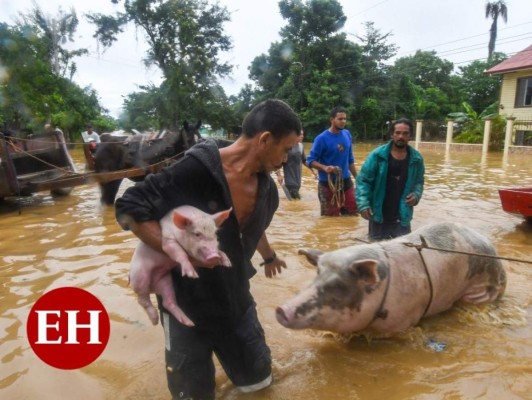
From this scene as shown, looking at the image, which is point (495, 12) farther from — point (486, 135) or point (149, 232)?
point (149, 232)

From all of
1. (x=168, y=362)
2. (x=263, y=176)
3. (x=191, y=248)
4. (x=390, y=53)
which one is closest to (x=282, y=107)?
(x=263, y=176)

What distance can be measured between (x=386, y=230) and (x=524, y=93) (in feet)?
78.4

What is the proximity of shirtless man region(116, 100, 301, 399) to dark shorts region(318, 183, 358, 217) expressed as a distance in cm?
468

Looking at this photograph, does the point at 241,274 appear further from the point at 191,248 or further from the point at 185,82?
the point at 185,82

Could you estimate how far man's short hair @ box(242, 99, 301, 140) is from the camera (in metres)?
2.22

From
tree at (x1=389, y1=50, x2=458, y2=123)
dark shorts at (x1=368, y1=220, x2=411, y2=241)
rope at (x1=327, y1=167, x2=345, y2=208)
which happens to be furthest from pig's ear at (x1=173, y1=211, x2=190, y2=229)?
tree at (x1=389, y1=50, x2=458, y2=123)

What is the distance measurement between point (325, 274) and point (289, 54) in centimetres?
3235

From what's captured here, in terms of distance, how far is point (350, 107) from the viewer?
102ft

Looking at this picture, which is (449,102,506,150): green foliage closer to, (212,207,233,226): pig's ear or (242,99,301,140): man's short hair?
(242,99,301,140): man's short hair

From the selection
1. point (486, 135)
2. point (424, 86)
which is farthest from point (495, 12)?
point (486, 135)

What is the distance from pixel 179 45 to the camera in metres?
33.0

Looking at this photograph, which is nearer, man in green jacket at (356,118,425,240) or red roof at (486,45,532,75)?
man in green jacket at (356,118,425,240)

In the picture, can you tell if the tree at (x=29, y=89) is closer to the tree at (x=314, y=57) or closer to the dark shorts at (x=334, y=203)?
the tree at (x=314, y=57)

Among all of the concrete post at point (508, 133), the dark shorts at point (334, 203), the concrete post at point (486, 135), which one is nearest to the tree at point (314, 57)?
the concrete post at point (486, 135)
